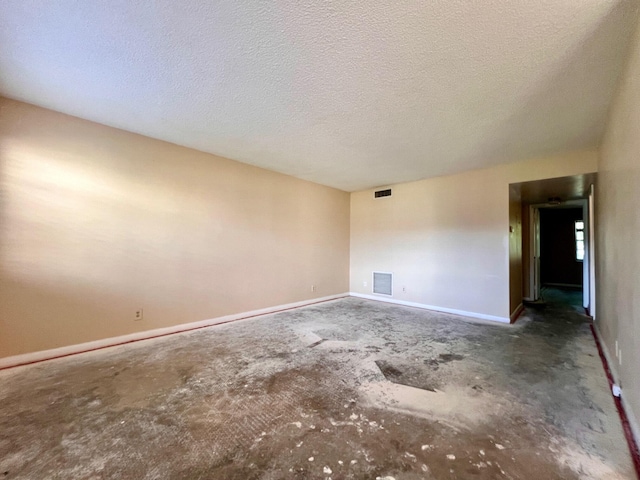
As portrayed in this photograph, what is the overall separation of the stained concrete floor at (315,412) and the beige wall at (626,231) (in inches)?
14.0

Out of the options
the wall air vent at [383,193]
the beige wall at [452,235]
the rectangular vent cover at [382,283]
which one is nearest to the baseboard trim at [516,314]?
the beige wall at [452,235]

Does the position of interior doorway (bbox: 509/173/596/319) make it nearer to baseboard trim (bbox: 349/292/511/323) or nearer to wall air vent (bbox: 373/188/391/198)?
baseboard trim (bbox: 349/292/511/323)

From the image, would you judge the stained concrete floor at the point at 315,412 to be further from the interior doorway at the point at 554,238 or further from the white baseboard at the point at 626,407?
the interior doorway at the point at 554,238

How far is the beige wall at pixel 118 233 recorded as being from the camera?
2.55m

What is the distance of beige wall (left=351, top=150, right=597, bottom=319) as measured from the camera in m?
4.05

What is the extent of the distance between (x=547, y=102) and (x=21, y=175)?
496 cm

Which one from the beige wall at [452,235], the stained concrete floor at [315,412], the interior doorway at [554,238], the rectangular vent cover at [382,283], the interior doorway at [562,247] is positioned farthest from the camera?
the interior doorway at [562,247]

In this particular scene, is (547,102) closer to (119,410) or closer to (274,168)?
(274,168)

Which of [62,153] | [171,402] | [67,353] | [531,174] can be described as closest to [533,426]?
[171,402]

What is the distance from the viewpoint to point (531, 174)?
3.86 meters

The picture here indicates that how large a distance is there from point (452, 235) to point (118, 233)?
4.96m

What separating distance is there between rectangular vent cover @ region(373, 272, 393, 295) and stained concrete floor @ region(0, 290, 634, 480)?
2324 mm

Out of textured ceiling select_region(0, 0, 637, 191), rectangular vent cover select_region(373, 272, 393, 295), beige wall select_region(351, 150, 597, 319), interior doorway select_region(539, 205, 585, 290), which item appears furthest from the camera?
interior doorway select_region(539, 205, 585, 290)

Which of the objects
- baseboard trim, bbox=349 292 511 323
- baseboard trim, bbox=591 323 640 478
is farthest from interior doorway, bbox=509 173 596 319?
baseboard trim, bbox=591 323 640 478
